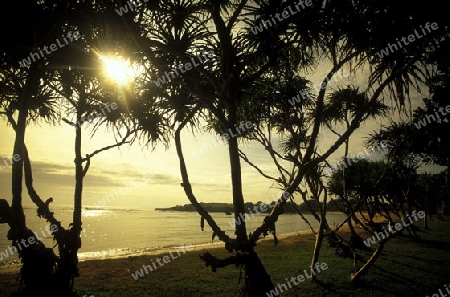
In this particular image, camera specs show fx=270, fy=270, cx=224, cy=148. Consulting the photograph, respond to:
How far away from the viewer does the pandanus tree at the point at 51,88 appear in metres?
4.26

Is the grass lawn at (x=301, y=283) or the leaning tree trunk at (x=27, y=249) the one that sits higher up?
the leaning tree trunk at (x=27, y=249)

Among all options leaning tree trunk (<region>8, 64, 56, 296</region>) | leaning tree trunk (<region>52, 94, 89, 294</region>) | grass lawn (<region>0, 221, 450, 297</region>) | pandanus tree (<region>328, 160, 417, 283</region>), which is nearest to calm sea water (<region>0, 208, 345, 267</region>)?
leaning tree trunk (<region>52, 94, 89, 294</region>)

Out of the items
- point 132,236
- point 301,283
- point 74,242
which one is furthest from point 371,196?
point 132,236

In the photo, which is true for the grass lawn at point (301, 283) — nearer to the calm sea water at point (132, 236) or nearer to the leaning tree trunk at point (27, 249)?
the leaning tree trunk at point (27, 249)

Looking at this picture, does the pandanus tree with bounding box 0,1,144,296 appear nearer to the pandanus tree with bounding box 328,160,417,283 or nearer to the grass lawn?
the grass lawn

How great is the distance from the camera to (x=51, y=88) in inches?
266

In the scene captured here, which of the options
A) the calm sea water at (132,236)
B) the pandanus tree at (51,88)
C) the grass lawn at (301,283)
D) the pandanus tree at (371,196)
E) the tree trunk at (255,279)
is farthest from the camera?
the calm sea water at (132,236)

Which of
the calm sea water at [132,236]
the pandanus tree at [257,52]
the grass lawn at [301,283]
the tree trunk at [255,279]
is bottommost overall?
the calm sea water at [132,236]

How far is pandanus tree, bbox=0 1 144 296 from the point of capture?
426cm

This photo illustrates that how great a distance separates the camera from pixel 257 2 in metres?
3.67

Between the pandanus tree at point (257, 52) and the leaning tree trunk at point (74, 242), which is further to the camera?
the leaning tree trunk at point (74, 242)

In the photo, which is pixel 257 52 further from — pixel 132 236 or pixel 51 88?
pixel 132 236

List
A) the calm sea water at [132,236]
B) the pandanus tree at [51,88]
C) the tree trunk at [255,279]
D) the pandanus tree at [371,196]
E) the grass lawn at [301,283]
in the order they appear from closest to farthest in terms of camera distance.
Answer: the tree trunk at [255,279] < the pandanus tree at [51,88] < the grass lawn at [301,283] < the pandanus tree at [371,196] < the calm sea water at [132,236]

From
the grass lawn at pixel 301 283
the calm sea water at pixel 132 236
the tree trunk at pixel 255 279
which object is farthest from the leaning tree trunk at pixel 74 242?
the tree trunk at pixel 255 279
